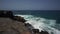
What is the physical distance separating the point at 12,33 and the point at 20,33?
12.2 inches

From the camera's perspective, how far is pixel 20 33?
14.3 feet

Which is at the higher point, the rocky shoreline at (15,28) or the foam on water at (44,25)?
the rocky shoreline at (15,28)

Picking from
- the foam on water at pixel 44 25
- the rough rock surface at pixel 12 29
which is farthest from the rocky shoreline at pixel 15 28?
the foam on water at pixel 44 25

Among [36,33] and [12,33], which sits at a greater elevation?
[12,33]

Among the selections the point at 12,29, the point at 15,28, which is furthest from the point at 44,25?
the point at 12,29

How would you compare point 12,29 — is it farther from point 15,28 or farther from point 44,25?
point 44,25

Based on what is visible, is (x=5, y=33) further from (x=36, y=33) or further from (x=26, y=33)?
(x=36, y=33)

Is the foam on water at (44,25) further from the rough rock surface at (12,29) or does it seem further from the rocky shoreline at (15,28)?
the rough rock surface at (12,29)

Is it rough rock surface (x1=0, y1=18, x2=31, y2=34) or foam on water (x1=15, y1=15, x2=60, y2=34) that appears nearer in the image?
rough rock surface (x1=0, y1=18, x2=31, y2=34)

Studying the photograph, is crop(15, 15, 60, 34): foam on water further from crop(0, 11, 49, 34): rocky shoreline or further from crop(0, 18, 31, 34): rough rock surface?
crop(0, 18, 31, 34): rough rock surface

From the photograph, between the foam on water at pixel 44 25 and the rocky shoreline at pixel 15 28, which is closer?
the rocky shoreline at pixel 15 28

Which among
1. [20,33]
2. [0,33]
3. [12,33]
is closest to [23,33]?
[20,33]

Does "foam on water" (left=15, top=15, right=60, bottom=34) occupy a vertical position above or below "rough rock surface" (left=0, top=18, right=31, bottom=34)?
below

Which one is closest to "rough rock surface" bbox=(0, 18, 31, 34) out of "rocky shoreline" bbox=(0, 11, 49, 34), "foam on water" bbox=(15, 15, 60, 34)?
"rocky shoreline" bbox=(0, 11, 49, 34)
